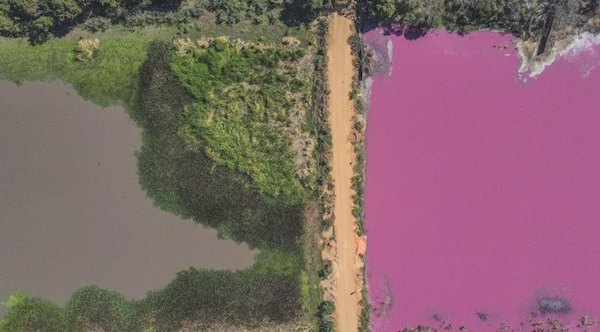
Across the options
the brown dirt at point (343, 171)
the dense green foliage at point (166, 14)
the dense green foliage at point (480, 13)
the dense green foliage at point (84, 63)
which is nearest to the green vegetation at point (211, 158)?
the dense green foliage at point (84, 63)

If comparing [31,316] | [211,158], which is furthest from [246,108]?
[31,316]

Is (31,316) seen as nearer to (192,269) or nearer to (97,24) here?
(192,269)

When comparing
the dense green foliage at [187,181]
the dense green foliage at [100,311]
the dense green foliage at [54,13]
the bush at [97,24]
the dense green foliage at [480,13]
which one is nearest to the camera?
the dense green foliage at [54,13]

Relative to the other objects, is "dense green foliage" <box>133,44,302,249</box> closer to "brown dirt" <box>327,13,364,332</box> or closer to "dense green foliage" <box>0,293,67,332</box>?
"brown dirt" <box>327,13,364,332</box>

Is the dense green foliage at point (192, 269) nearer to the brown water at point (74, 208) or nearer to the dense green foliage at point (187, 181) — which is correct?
the dense green foliage at point (187, 181)

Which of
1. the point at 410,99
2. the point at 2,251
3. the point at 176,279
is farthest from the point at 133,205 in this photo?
the point at 410,99
